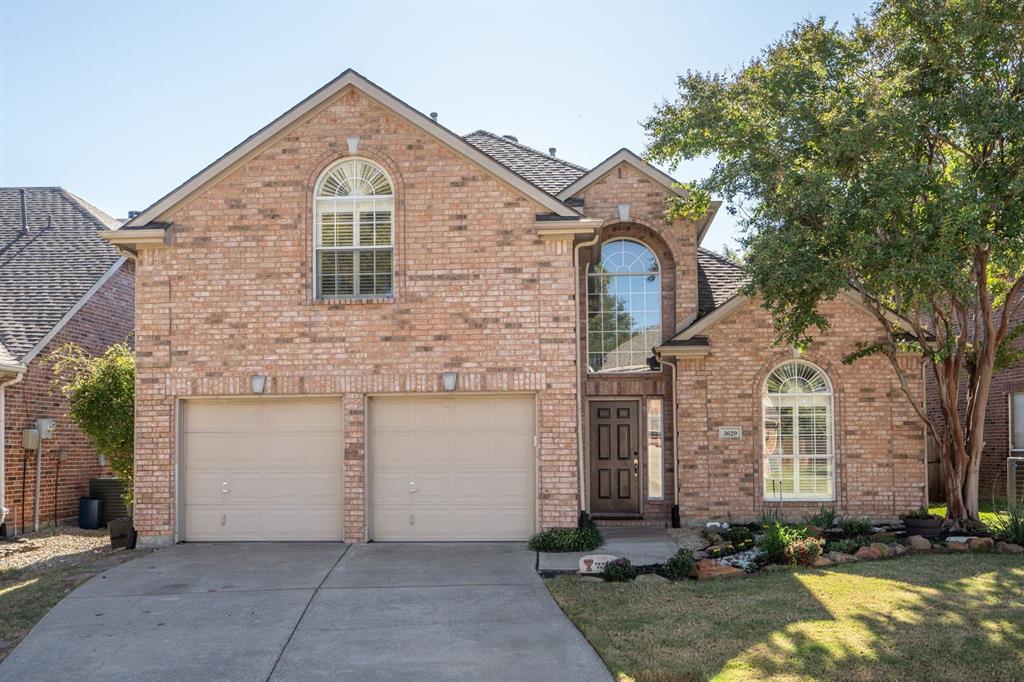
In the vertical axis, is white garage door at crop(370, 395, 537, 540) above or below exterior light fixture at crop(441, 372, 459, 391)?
below

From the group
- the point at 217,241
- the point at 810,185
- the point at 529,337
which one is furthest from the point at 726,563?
the point at 217,241

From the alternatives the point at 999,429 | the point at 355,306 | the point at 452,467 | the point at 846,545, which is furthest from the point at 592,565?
the point at 999,429

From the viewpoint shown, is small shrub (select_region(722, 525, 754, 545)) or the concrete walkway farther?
small shrub (select_region(722, 525, 754, 545))

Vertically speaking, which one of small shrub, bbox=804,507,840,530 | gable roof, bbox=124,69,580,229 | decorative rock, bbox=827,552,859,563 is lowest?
decorative rock, bbox=827,552,859,563

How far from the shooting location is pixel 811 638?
786cm

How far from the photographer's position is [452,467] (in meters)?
12.8

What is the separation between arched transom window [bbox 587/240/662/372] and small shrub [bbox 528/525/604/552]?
482 cm

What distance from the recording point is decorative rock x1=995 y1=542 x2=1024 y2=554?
1153 cm

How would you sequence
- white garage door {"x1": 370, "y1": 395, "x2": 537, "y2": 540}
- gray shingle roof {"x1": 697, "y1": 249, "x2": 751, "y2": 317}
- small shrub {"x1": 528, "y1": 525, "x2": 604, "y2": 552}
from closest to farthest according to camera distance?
small shrub {"x1": 528, "y1": 525, "x2": 604, "y2": 552} → white garage door {"x1": 370, "y1": 395, "x2": 537, "y2": 540} → gray shingle roof {"x1": 697, "y1": 249, "x2": 751, "y2": 317}

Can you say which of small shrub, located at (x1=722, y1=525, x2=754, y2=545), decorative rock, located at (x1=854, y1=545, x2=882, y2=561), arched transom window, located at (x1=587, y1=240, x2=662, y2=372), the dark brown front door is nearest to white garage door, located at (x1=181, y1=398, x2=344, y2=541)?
the dark brown front door

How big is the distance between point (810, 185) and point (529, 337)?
4363 mm

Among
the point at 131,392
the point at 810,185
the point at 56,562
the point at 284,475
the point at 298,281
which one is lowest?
the point at 56,562

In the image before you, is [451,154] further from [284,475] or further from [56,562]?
[56,562]

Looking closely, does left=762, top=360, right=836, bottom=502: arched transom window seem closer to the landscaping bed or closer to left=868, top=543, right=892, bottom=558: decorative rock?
left=868, top=543, right=892, bottom=558: decorative rock
